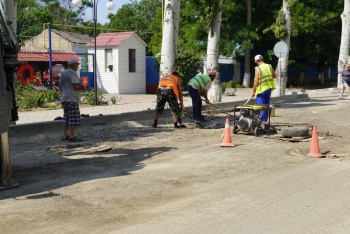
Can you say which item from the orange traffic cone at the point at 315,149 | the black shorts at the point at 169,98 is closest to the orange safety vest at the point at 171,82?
the black shorts at the point at 169,98

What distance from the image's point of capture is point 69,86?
35.6 feet

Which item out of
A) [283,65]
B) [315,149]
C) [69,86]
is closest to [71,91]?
[69,86]

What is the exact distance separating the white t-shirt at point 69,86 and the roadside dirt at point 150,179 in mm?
961

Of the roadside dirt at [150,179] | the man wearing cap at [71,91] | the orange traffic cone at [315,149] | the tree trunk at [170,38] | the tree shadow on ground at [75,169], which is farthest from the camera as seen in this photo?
the tree trunk at [170,38]

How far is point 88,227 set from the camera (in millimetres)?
5355

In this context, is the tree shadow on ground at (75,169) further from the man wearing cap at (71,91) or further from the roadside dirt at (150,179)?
the man wearing cap at (71,91)

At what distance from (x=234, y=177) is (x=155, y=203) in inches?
72.4

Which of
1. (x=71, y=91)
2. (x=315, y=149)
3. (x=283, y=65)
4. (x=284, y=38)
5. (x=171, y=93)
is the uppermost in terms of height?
(x=284, y=38)

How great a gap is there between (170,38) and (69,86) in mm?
6222

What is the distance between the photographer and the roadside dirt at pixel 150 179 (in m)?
5.56

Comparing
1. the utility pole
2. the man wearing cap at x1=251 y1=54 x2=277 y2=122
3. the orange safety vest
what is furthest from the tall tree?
the utility pole

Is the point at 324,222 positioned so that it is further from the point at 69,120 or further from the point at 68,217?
the point at 69,120

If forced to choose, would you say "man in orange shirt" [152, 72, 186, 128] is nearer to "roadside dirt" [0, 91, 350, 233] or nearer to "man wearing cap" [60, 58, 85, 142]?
"roadside dirt" [0, 91, 350, 233]

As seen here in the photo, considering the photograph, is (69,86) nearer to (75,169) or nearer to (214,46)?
(75,169)
